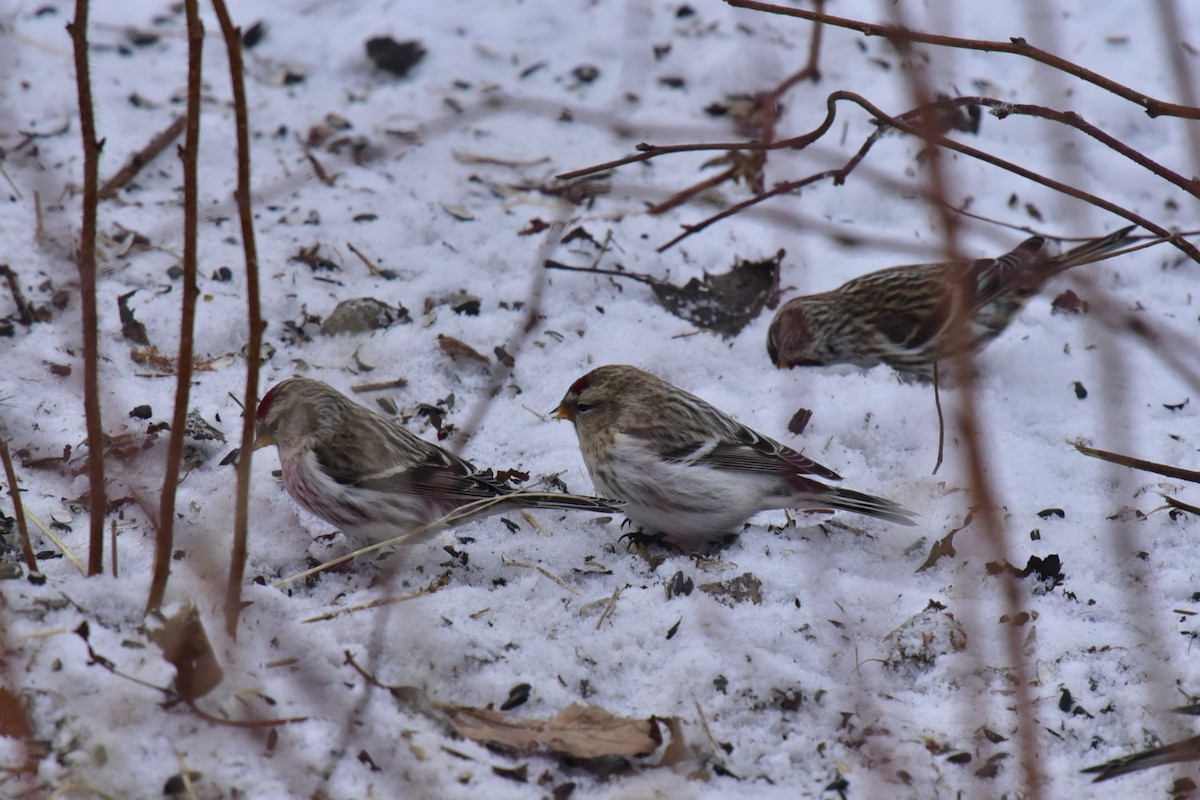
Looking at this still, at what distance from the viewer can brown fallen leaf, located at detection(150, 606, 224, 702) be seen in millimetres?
2260

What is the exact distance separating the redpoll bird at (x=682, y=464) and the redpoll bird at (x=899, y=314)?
660 millimetres

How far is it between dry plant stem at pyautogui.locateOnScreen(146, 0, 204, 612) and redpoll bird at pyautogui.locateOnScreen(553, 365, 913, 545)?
1.36m

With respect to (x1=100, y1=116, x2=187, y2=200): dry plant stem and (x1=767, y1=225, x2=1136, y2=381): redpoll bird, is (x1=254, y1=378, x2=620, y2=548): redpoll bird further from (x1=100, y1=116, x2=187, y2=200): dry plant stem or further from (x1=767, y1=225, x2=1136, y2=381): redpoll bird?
(x1=100, y1=116, x2=187, y2=200): dry plant stem

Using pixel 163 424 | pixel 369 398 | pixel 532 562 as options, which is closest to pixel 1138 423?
pixel 532 562

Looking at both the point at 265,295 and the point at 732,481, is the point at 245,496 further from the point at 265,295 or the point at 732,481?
the point at 265,295

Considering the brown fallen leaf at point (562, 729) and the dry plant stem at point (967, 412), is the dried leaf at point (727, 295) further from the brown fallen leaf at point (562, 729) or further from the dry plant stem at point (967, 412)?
the dry plant stem at point (967, 412)

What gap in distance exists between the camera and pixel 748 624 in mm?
2863

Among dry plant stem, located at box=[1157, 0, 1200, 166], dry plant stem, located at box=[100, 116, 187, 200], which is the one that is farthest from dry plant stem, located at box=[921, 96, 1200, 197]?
dry plant stem, located at box=[100, 116, 187, 200]

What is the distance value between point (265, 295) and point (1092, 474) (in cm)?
272

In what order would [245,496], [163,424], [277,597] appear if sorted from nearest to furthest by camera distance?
[245,496], [277,597], [163,424]

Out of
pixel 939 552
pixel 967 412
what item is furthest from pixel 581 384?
pixel 967 412

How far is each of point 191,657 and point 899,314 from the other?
302cm

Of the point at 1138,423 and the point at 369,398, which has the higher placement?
the point at 1138,423

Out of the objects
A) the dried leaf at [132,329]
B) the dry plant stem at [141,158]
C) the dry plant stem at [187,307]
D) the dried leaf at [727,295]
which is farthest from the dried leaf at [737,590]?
the dry plant stem at [141,158]
